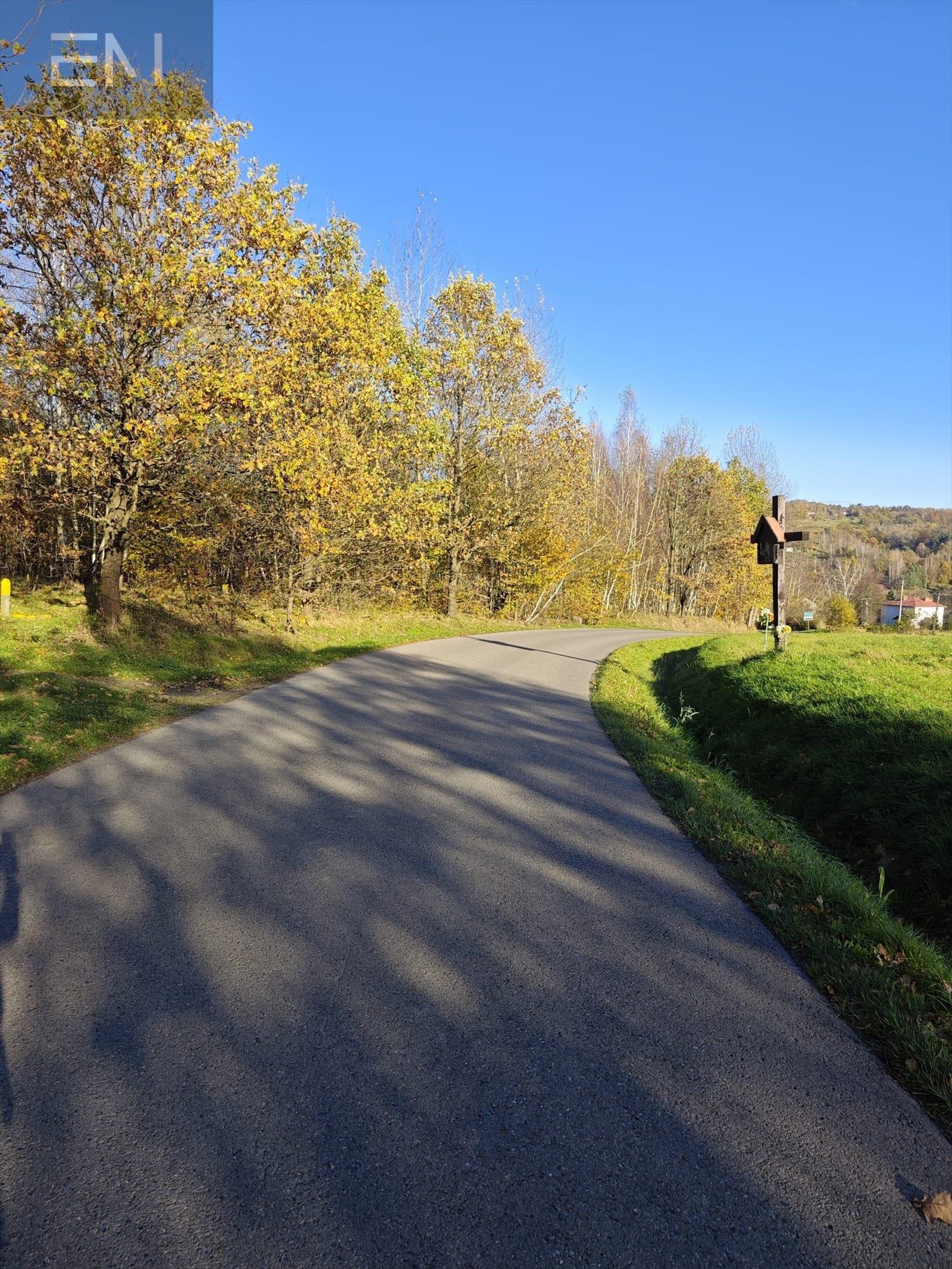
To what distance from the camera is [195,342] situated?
37.5 ft

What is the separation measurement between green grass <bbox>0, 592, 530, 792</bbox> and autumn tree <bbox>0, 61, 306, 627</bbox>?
233 centimetres

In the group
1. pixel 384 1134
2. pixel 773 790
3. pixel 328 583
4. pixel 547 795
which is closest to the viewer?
pixel 384 1134

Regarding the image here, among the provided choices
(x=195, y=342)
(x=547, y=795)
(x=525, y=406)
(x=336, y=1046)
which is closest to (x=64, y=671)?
(x=195, y=342)

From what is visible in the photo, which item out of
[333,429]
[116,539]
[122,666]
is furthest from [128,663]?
[333,429]

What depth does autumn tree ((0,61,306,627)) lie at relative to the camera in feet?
34.6

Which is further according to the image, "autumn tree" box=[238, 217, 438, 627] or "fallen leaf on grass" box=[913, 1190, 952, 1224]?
"autumn tree" box=[238, 217, 438, 627]

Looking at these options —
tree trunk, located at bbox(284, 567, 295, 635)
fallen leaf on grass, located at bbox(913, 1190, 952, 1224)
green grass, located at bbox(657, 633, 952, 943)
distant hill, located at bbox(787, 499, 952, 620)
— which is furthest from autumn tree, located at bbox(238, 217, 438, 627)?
distant hill, located at bbox(787, 499, 952, 620)

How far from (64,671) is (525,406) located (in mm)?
19995

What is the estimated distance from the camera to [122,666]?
1059cm

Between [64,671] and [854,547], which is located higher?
[854,547]

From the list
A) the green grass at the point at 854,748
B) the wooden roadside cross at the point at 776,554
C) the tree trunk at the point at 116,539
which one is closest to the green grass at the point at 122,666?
the tree trunk at the point at 116,539

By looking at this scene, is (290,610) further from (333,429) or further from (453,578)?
(453,578)

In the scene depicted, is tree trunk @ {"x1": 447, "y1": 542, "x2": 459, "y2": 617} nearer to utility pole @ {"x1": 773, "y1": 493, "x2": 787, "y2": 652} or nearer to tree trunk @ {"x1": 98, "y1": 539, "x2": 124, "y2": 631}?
utility pole @ {"x1": 773, "y1": 493, "x2": 787, "y2": 652}

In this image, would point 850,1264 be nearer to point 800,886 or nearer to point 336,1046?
point 336,1046
